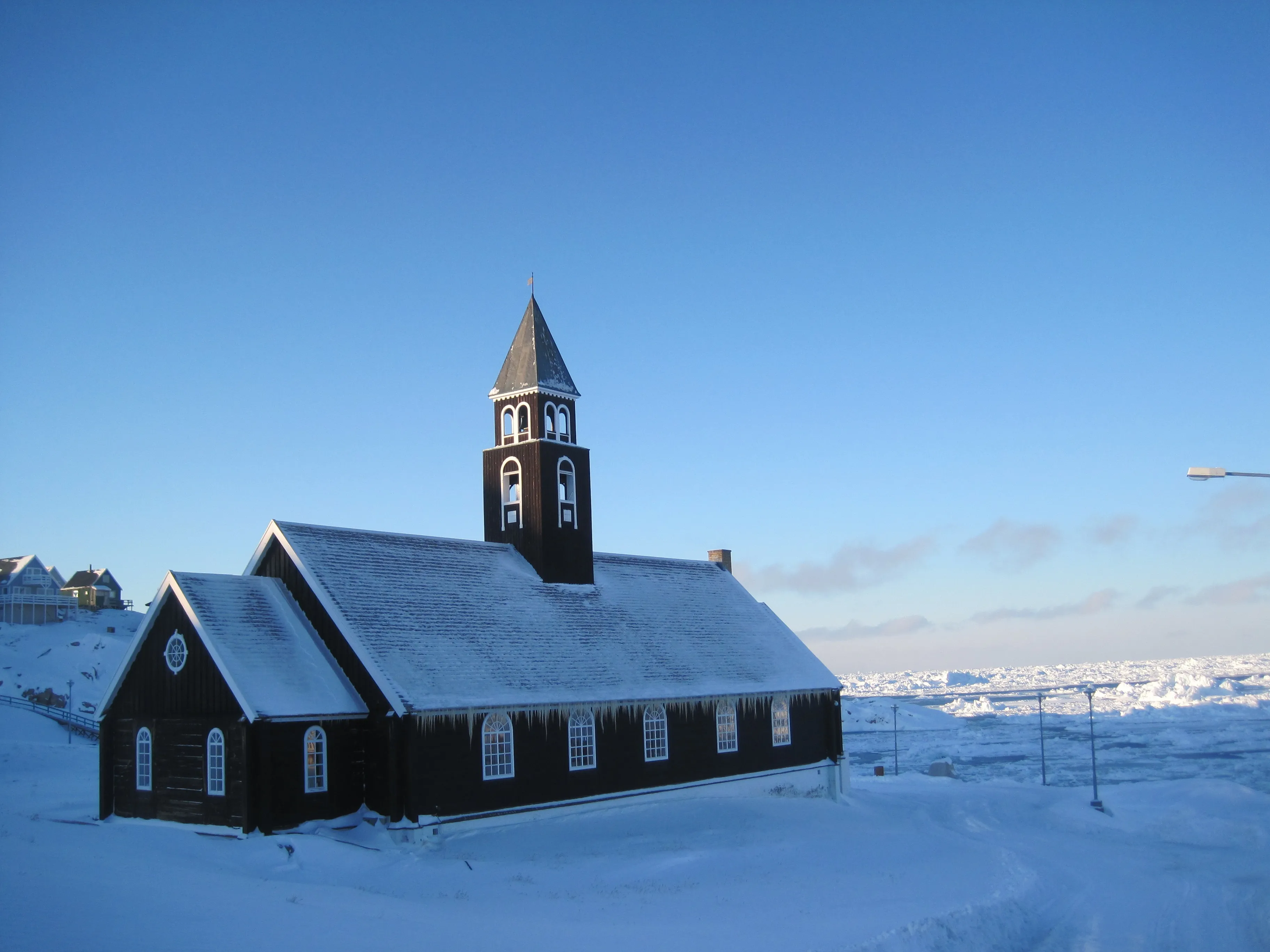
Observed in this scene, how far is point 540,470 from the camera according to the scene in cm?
4084

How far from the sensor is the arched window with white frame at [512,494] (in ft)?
136

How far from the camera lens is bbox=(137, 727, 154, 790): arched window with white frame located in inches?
1227

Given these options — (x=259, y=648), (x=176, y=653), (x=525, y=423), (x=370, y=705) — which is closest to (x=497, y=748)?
(x=370, y=705)

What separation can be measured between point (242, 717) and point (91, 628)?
90.0m

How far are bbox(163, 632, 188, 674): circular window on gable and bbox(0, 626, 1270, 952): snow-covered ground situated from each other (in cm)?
426

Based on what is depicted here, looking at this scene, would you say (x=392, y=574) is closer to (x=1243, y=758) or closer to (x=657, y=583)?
(x=657, y=583)

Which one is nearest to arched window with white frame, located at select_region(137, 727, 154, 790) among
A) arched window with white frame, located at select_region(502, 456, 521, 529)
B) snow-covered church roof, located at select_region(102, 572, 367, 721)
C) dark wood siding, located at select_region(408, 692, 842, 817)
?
snow-covered church roof, located at select_region(102, 572, 367, 721)

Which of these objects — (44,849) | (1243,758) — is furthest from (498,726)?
(1243,758)

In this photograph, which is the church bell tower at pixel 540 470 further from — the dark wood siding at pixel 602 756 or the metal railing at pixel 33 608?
the metal railing at pixel 33 608

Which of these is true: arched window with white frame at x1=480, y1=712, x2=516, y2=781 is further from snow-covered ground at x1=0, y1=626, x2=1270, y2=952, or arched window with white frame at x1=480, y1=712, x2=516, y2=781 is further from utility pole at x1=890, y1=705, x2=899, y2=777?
utility pole at x1=890, y1=705, x2=899, y2=777

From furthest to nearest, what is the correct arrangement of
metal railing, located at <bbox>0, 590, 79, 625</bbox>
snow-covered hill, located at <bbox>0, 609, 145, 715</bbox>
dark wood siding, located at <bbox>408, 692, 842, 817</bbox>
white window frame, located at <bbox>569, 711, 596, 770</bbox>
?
1. metal railing, located at <bbox>0, 590, 79, 625</bbox>
2. snow-covered hill, located at <bbox>0, 609, 145, 715</bbox>
3. white window frame, located at <bbox>569, 711, 596, 770</bbox>
4. dark wood siding, located at <bbox>408, 692, 842, 817</bbox>

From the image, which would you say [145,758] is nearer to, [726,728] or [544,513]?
[544,513]

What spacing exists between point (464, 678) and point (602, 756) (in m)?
6.05

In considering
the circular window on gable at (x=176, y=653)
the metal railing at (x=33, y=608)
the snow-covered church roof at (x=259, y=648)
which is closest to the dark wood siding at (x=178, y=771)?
the snow-covered church roof at (x=259, y=648)
